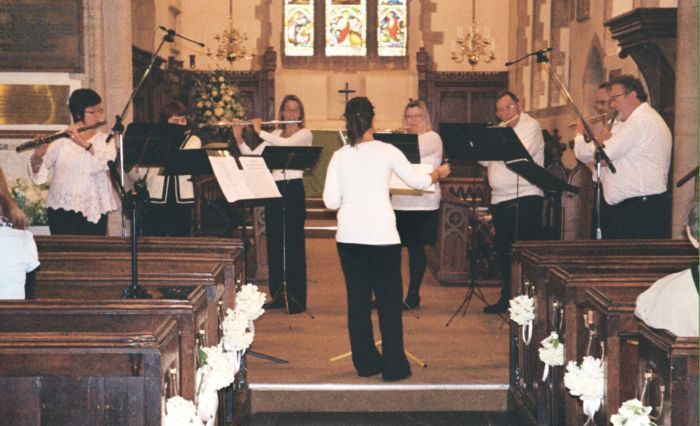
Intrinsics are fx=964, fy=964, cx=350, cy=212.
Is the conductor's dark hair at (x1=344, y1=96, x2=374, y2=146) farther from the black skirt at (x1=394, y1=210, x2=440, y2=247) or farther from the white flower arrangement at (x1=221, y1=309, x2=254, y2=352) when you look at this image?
the black skirt at (x1=394, y1=210, x2=440, y2=247)

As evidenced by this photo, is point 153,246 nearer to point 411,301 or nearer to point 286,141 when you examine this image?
point 286,141

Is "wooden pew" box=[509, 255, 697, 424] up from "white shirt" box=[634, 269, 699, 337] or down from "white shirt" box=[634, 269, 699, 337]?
down

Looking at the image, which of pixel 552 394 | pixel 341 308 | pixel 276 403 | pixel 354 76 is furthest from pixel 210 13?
pixel 552 394

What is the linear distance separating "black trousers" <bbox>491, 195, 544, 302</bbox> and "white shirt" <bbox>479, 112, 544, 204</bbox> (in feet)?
0.15

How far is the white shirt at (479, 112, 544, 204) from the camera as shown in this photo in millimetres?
6379

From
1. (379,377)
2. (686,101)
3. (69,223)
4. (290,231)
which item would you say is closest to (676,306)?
(379,377)

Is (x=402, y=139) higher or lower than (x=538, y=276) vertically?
higher

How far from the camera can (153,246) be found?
5008 millimetres

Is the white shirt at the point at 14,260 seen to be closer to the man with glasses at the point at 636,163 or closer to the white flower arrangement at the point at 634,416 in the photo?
the white flower arrangement at the point at 634,416

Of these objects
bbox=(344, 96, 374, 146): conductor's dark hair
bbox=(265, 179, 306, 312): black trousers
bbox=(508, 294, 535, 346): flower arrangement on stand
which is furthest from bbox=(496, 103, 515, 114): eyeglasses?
bbox=(508, 294, 535, 346): flower arrangement on stand

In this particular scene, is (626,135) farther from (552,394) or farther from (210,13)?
(210,13)

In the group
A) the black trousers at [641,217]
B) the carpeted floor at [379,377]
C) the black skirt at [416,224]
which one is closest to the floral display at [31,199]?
the carpeted floor at [379,377]

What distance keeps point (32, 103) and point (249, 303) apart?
3735 mm

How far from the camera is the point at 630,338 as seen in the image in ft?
10.4
